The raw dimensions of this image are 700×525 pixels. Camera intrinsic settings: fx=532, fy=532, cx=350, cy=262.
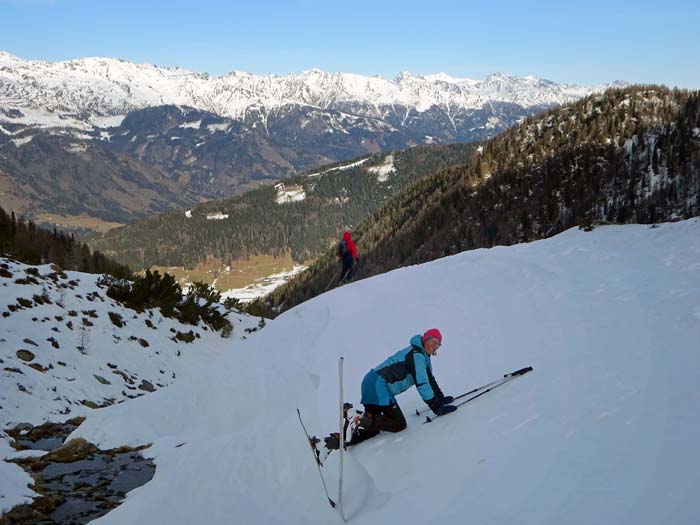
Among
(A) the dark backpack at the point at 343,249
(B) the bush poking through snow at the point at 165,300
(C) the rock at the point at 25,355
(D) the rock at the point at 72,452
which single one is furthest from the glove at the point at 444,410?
(B) the bush poking through snow at the point at 165,300

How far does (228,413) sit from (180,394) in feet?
9.98

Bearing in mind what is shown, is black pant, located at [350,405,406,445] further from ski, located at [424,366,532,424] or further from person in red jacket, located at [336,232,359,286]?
person in red jacket, located at [336,232,359,286]

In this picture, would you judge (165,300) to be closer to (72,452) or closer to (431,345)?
(72,452)

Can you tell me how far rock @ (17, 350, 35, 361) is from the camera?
18734mm

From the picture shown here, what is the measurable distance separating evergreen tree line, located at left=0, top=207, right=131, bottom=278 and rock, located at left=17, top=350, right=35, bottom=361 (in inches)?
612

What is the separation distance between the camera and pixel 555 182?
93.8 m

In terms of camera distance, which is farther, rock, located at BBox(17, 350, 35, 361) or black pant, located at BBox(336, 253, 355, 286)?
black pant, located at BBox(336, 253, 355, 286)

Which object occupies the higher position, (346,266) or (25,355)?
(346,266)

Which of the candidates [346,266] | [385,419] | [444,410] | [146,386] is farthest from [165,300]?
[444,410]

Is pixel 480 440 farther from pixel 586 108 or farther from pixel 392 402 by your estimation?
pixel 586 108

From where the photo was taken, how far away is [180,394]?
57.6 feet

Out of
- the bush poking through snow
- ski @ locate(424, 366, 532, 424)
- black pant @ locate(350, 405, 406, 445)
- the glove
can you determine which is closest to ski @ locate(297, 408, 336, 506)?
black pant @ locate(350, 405, 406, 445)

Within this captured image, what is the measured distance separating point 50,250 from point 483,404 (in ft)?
128

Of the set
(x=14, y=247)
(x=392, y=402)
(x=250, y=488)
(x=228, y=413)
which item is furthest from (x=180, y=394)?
(x=14, y=247)
